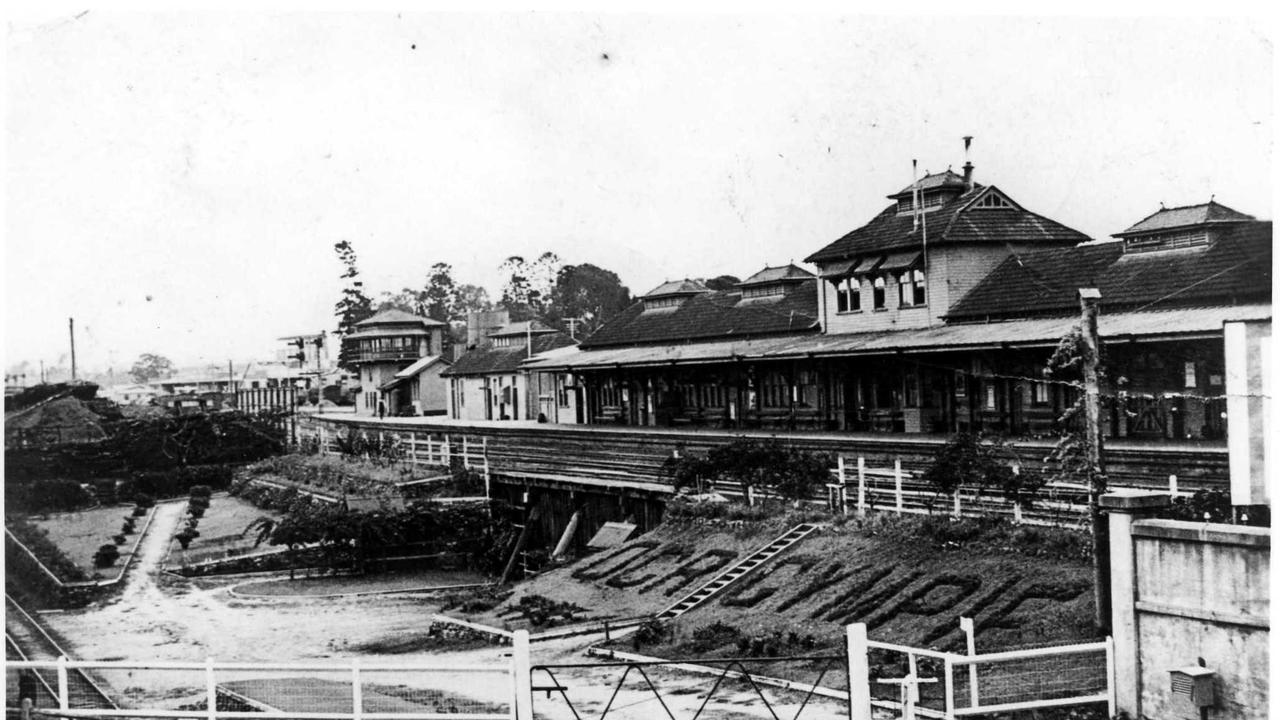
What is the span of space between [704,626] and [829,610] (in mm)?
1827

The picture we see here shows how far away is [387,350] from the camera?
206ft

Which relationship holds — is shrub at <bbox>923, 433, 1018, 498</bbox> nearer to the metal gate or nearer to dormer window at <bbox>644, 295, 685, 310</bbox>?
the metal gate

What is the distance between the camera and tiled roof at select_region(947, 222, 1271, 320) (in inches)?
944

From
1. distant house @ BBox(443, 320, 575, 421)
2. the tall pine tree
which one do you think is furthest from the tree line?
distant house @ BBox(443, 320, 575, 421)

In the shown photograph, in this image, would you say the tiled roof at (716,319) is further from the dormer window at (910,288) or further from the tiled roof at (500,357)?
the tiled roof at (500,357)

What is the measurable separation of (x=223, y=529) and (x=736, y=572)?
59.3 ft

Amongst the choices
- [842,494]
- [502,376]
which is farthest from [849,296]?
[502,376]

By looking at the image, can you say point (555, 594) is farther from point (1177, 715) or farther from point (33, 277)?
point (1177, 715)

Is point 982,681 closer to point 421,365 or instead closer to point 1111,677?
point 1111,677

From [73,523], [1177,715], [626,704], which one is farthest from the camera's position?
[73,523]

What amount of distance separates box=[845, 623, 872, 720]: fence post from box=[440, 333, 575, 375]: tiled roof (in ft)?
128

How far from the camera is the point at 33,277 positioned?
14.8 meters

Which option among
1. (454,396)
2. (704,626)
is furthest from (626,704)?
(454,396)

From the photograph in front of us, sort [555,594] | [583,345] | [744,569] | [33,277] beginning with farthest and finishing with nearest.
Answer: [583,345] → [555,594] → [744,569] → [33,277]
